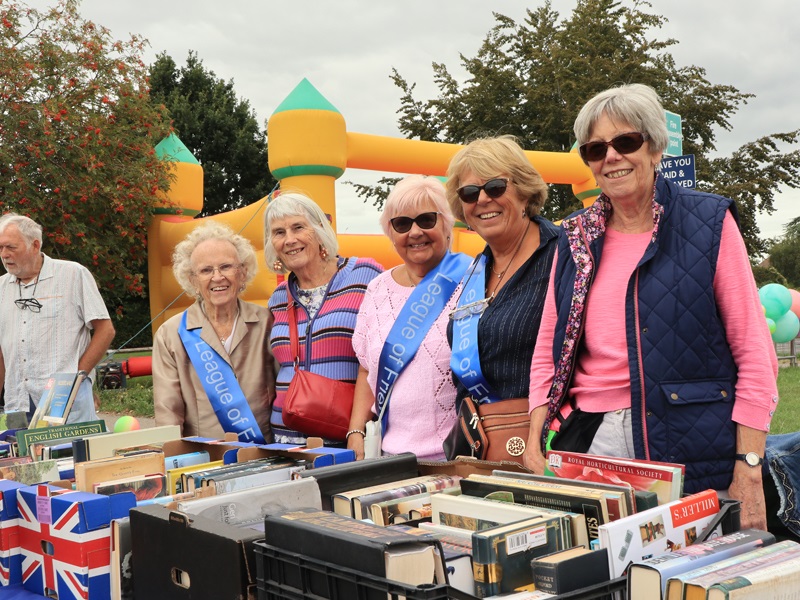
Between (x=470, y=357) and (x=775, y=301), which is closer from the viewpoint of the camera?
(x=470, y=357)

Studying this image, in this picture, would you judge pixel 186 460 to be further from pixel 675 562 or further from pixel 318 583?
pixel 675 562

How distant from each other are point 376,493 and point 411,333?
107 cm

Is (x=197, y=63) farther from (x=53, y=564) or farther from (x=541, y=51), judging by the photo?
(x=53, y=564)

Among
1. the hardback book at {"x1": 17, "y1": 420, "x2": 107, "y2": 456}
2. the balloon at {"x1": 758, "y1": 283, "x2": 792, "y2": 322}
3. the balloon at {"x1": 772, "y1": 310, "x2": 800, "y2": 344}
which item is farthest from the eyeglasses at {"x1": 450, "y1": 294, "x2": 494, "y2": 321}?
the balloon at {"x1": 772, "y1": 310, "x2": 800, "y2": 344}

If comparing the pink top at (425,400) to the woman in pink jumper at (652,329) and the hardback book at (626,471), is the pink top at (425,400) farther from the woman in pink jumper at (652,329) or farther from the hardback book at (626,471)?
the hardback book at (626,471)

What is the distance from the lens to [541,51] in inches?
866

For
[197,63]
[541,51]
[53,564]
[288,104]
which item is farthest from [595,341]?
[197,63]

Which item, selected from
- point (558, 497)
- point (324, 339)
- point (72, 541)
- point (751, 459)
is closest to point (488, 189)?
point (324, 339)

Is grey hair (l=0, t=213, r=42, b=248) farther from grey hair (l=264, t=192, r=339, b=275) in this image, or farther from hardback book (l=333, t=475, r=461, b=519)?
hardback book (l=333, t=475, r=461, b=519)

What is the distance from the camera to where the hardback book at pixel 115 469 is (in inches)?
67.5

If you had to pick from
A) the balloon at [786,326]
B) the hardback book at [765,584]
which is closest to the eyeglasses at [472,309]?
the hardback book at [765,584]

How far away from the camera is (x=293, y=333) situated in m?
2.90

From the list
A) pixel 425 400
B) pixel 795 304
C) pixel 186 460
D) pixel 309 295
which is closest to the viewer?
pixel 186 460

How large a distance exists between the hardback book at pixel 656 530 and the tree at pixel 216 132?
78.8ft
